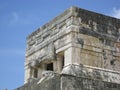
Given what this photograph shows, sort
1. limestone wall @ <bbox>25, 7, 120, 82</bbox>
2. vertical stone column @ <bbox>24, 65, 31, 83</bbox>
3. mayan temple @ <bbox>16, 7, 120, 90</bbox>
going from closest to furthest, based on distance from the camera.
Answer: mayan temple @ <bbox>16, 7, 120, 90</bbox> < limestone wall @ <bbox>25, 7, 120, 82</bbox> < vertical stone column @ <bbox>24, 65, 31, 83</bbox>

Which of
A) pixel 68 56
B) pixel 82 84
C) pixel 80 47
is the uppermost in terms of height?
pixel 80 47

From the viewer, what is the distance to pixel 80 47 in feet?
52.1

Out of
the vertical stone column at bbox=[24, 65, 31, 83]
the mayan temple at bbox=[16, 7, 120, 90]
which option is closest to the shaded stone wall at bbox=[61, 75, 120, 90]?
the mayan temple at bbox=[16, 7, 120, 90]

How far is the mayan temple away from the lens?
15570 millimetres

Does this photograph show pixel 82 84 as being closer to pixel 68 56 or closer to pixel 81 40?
pixel 68 56

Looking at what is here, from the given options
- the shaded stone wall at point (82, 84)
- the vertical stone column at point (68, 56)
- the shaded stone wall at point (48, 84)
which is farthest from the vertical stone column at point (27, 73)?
the shaded stone wall at point (82, 84)

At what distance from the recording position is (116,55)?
16.8 meters

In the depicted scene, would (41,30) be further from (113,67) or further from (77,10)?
(113,67)

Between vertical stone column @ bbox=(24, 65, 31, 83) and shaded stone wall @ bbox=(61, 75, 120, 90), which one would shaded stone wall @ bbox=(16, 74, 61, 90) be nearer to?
shaded stone wall @ bbox=(61, 75, 120, 90)

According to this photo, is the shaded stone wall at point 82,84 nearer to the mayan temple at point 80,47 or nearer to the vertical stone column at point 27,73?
the mayan temple at point 80,47

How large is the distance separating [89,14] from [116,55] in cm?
244

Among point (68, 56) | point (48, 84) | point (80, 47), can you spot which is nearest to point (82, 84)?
point (48, 84)

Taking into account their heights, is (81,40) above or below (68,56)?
above

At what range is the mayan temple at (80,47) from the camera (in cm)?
1557
